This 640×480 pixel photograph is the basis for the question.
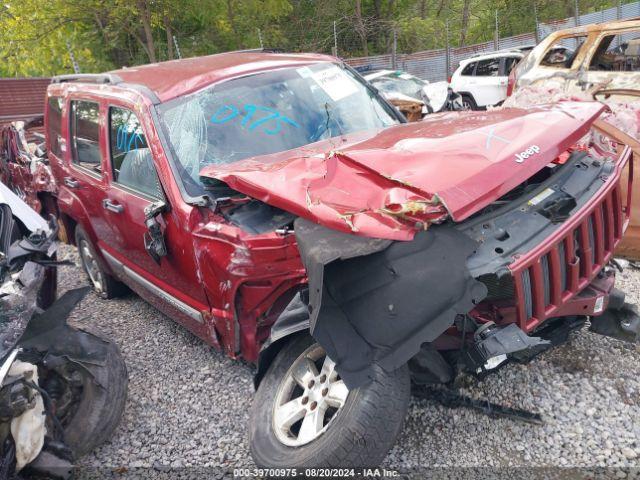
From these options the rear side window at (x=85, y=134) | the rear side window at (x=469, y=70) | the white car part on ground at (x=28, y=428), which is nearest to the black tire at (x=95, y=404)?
the white car part on ground at (x=28, y=428)

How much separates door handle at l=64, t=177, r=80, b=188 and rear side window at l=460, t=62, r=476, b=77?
10.3 metres

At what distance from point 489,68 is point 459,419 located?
10.9 meters

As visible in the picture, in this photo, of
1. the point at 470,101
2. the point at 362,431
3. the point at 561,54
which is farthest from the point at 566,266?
the point at 470,101

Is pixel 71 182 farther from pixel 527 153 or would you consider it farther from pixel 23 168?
pixel 527 153

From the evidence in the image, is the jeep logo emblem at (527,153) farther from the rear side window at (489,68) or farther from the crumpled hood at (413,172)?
the rear side window at (489,68)

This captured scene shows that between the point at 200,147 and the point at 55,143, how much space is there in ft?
7.69

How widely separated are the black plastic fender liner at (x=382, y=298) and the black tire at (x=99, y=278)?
120 inches

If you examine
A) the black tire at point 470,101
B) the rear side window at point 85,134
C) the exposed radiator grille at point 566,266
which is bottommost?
the black tire at point 470,101

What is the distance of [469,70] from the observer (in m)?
12.2

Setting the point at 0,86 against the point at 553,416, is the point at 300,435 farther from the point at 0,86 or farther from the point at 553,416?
the point at 0,86

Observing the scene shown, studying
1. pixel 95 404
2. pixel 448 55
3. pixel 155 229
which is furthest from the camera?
pixel 448 55

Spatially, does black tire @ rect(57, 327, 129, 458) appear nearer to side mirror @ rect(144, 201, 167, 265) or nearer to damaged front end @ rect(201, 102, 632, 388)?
side mirror @ rect(144, 201, 167, 265)

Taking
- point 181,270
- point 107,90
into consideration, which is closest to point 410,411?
point 181,270

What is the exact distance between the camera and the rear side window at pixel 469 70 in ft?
39.9
